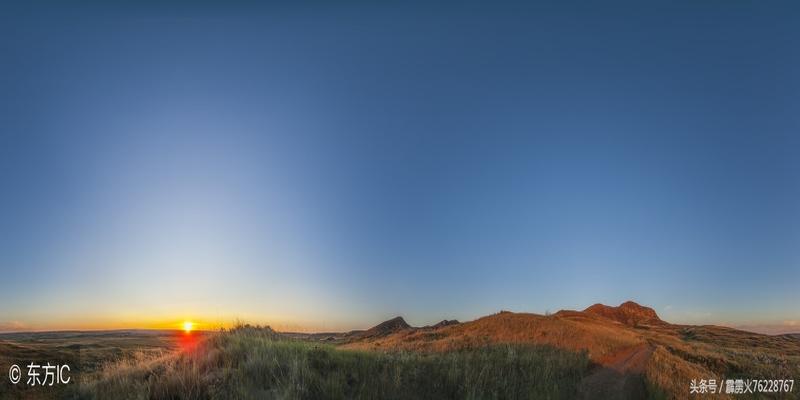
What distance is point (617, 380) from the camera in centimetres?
1415

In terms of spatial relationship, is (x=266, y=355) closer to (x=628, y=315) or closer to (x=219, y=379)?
(x=219, y=379)

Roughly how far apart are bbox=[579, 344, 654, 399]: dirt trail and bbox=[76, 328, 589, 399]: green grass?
0.46 m

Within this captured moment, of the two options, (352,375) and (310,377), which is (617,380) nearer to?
(352,375)

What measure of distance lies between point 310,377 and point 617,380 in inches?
365

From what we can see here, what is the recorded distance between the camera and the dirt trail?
42.1 ft

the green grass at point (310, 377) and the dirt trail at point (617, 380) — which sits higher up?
the green grass at point (310, 377)

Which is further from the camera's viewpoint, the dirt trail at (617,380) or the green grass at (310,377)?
the dirt trail at (617,380)

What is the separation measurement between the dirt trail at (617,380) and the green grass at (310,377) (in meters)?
0.46

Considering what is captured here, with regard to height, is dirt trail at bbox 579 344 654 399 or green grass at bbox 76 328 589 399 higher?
green grass at bbox 76 328 589 399

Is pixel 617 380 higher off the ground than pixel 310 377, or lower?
lower

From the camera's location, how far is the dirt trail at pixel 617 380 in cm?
1283

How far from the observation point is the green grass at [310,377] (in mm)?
9547

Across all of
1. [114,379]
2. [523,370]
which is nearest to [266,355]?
[114,379]

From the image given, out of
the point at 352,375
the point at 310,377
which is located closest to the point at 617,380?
the point at 352,375
